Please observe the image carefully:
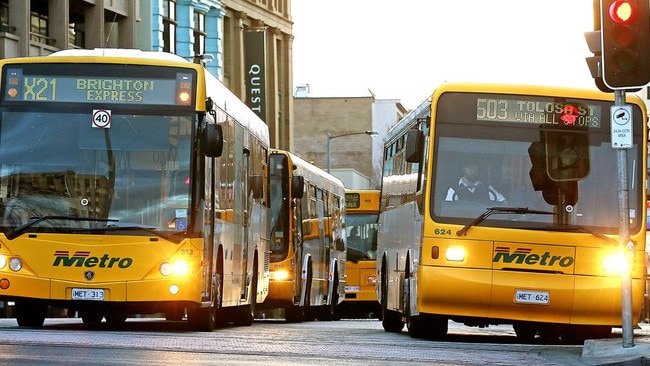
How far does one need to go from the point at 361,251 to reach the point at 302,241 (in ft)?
29.5

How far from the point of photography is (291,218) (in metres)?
32.8

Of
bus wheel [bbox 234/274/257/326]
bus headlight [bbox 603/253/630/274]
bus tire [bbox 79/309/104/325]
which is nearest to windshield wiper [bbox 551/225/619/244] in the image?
bus headlight [bbox 603/253/630/274]

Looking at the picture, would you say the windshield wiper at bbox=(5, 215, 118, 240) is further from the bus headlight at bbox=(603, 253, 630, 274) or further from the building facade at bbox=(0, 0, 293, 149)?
the building facade at bbox=(0, 0, 293, 149)

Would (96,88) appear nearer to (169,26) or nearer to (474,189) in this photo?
(474,189)

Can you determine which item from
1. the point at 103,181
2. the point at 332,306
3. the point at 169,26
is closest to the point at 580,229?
the point at 103,181

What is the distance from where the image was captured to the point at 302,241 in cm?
3391

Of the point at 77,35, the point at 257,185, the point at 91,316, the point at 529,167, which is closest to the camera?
the point at 529,167

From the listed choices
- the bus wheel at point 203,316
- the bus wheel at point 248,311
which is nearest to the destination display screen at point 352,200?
the bus wheel at point 248,311

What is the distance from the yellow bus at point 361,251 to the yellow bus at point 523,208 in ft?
75.9

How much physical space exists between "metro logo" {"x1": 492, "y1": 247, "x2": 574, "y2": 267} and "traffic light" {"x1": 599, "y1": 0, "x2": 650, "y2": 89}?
407 centimetres

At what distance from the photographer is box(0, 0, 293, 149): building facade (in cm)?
4616

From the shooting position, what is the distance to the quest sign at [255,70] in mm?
65250

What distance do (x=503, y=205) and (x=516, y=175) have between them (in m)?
0.39

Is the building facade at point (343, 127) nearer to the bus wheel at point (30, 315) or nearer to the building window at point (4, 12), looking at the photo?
the building window at point (4, 12)
